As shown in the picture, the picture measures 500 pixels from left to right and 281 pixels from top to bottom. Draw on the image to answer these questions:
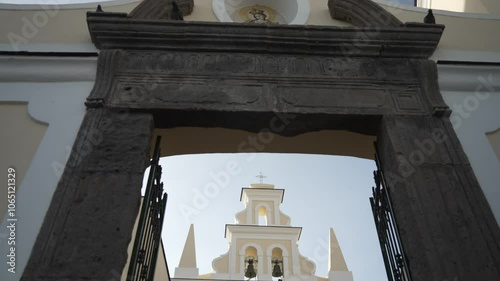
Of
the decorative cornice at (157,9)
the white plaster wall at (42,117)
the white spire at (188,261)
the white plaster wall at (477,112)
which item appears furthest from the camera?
the white spire at (188,261)

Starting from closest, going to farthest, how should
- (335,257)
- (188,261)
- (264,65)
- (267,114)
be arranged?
(267,114)
(264,65)
(188,261)
(335,257)

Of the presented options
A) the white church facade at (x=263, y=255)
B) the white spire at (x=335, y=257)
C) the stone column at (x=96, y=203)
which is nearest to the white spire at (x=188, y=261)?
the white church facade at (x=263, y=255)

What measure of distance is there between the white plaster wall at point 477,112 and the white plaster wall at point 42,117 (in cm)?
317

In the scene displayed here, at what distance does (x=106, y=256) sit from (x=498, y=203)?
2.84m

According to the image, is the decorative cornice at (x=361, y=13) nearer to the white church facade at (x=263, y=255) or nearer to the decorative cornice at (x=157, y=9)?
the decorative cornice at (x=157, y=9)

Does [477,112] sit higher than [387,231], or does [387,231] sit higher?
[477,112]

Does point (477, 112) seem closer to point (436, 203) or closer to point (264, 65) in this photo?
point (436, 203)

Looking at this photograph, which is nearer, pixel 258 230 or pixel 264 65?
pixel 264 65

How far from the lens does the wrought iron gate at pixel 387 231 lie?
395 centimetres

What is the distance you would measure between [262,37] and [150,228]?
6.57ft

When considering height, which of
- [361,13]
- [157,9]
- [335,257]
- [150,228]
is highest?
[335,257]

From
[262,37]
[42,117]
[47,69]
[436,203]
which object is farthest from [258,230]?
[436,203]

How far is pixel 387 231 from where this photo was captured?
432 centimetres

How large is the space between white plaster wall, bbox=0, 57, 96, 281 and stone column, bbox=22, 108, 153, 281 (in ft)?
0.31
